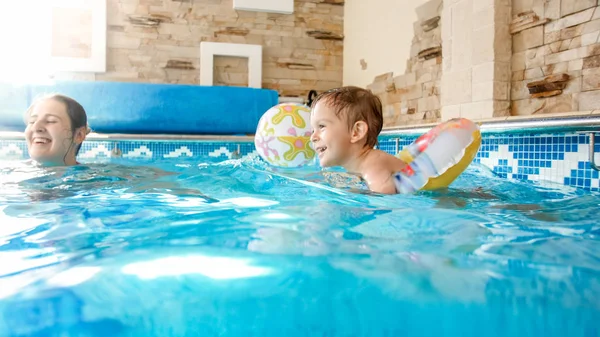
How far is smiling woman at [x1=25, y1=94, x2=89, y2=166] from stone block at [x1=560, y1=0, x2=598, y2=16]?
165 inches

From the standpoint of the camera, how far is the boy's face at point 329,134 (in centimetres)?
290

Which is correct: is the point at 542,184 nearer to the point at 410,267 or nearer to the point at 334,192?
the point at 334,192

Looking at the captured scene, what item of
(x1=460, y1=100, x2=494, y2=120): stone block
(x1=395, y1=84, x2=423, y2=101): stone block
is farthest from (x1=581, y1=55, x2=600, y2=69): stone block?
(x1=395, y1=84, x2=423, y2=101): stone block

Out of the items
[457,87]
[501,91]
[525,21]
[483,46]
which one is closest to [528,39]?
[525,21]

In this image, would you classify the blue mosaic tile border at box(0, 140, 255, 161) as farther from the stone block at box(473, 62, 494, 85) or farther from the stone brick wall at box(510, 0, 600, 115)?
the stone brick wall at box(510, 0, 600, 115)

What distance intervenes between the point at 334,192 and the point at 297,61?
7.53 metres

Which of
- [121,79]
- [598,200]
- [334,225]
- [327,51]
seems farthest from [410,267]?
[327,51]

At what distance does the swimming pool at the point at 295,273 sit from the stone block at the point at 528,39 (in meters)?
3.67

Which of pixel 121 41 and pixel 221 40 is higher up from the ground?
pixel 221 40

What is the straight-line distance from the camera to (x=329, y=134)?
2914 mm

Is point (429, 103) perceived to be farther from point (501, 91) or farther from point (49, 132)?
point (49, 132)

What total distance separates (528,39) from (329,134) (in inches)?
120

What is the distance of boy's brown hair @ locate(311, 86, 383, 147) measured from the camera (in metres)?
2.91

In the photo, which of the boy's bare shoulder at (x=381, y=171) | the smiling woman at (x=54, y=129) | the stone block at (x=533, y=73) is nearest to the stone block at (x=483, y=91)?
the stone block at (x=533, y=73)
